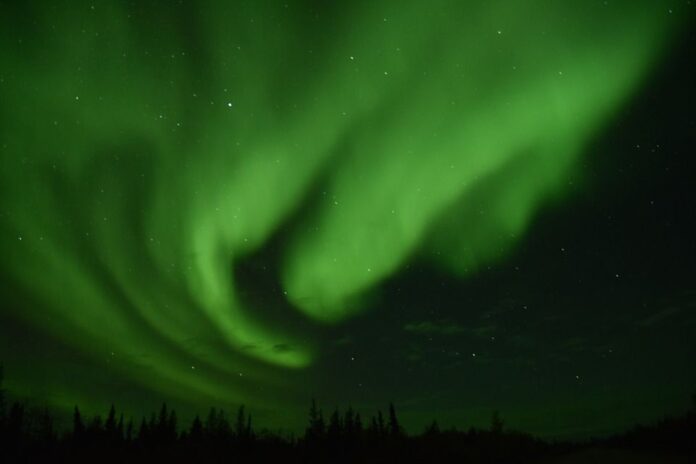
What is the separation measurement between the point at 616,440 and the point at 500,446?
10.4m

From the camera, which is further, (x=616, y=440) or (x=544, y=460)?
(x=616, y=440)

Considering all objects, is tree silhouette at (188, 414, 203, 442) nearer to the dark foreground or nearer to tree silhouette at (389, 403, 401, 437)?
the dark foreground

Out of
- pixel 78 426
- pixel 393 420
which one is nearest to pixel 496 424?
pixel 393 420

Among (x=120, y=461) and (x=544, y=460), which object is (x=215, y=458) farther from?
(x=544, y=460)

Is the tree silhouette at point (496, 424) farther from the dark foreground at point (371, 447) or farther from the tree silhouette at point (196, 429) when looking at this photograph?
the tree silhouette at point (196, 429)

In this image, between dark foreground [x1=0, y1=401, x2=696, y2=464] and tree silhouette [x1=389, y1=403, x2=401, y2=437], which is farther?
tree silhouette [x1=389, y1=403, x2=401, y2=437]

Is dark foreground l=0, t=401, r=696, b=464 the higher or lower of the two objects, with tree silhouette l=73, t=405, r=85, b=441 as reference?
lower

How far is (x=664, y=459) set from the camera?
86.5 ft

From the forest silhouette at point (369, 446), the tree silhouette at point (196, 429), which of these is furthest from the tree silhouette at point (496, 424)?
the tree silhouette at point (196, 429)

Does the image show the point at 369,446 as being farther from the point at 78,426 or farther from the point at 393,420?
the point at 78,426

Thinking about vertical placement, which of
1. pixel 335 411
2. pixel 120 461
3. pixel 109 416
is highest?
pixel 109 416

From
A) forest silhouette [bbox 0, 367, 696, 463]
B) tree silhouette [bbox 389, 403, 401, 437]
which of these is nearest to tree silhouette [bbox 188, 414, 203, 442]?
forest silhouette [bbox 0, 367, 696, 463]

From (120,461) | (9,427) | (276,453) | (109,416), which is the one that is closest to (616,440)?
(276,453)

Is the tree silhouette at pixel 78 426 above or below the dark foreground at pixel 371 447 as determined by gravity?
above
